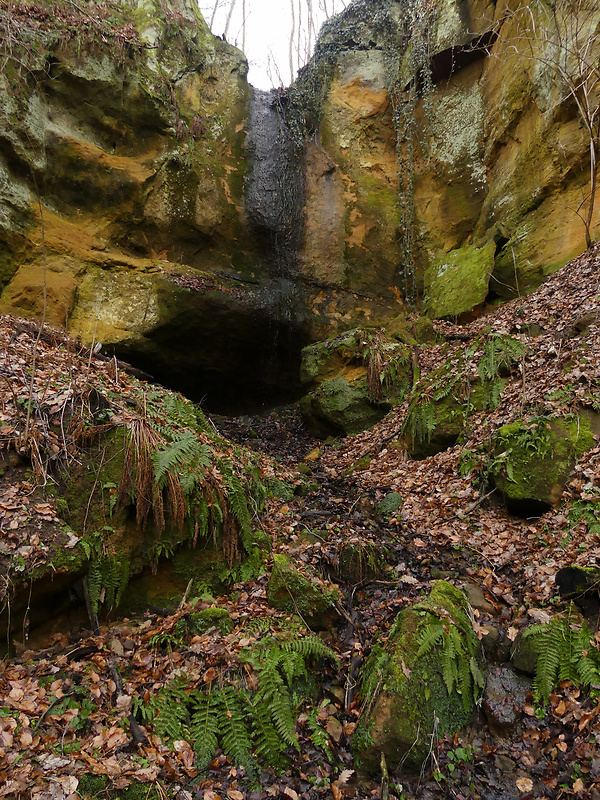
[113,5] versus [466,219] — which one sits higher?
[113,5]

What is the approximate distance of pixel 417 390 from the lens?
7.86 meters

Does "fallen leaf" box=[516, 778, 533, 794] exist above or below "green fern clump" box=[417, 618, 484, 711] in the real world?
below

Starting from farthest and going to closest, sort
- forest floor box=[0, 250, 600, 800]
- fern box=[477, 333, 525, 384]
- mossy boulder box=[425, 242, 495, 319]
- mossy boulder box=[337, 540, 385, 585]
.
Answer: mossy boulder box=[425, 242, 495, 319] → fern box=[477, 333, 525, 384] → mossy boulder box=[337, 540, 385, 585] → forest floor box=[0, 250, 600, 800]

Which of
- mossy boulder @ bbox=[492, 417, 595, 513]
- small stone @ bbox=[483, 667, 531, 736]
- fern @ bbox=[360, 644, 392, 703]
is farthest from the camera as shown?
mossy boulder @ bbox=[492, 417, 595, 513]

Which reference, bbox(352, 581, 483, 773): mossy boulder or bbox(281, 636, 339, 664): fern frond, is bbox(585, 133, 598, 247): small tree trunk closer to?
bbox(352, 581, 483, 773): mossy boulder

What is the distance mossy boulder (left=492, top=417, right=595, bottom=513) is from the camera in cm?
460

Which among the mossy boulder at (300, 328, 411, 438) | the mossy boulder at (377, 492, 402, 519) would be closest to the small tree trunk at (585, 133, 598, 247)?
the mossy boulder at (300, 328, 411, 438)

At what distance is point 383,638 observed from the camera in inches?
143

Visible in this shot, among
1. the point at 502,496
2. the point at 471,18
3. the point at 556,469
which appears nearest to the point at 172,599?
the point at 502,496

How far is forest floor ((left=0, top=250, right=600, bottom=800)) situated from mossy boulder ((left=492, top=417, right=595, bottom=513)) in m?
0.14

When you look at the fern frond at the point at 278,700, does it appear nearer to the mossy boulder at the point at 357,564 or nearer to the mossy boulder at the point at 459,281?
the mossy boulder at the point at 357,564

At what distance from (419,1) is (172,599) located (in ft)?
57.6

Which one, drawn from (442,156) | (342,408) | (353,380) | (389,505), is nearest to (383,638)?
(389,505)

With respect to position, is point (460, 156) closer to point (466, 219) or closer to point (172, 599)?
point (466, 219)
